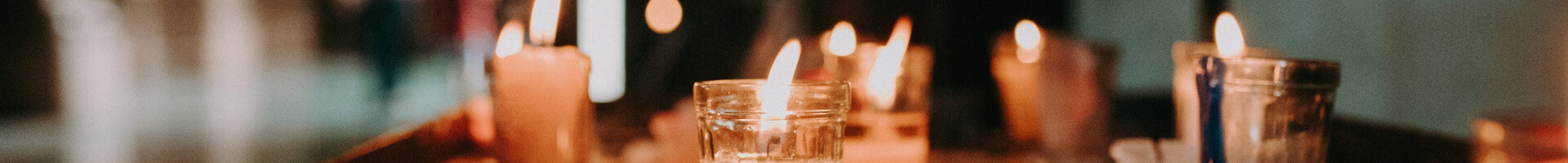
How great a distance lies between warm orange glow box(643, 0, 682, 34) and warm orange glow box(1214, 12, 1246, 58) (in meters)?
3.03

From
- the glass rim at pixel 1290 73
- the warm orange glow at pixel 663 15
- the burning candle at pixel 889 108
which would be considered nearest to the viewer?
the glass rim at pixel 1290 73

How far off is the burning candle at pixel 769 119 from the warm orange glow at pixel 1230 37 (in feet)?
0.68

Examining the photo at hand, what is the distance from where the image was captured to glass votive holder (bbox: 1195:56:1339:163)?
387mm

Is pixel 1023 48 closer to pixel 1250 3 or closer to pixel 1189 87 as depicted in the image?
pixel 1189 87

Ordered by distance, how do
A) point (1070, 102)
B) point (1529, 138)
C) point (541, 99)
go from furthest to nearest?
point (1070, 102)
point (541, 99)
point (1529, 138)

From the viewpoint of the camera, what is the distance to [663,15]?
3.43 meters

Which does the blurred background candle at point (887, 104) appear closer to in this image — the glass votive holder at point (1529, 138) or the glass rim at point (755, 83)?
the glass rim at point (755, 83)

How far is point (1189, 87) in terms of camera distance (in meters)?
0.60

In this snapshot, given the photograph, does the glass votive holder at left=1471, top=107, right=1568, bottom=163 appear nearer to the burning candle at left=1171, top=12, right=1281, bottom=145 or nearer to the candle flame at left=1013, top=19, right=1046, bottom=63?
the burning candle at left=1171, top=12, right=1281, bottom=145

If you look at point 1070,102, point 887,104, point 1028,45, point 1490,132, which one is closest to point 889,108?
point 887,104

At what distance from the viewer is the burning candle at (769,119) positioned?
0.49 meters

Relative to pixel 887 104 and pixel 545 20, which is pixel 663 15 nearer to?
pixel 887 104

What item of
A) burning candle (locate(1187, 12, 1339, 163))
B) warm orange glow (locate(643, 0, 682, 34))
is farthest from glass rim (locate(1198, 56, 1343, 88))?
warm orange glow (locate(643, 0, 682, 34))

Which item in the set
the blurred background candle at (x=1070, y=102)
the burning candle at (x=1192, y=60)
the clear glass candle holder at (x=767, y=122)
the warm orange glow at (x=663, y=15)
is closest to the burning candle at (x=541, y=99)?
the clear glass candle holder at (x=767, y=122)
